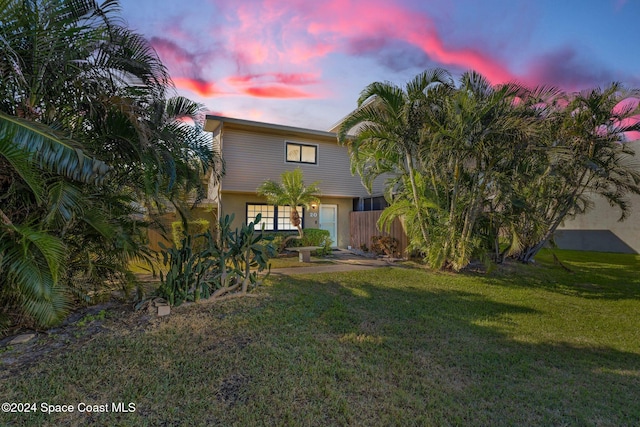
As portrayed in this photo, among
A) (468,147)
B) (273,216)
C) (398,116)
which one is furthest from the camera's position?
(273,216)

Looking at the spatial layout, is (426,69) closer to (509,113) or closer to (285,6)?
(509,113)

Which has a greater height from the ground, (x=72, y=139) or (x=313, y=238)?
(x=72, y=139)

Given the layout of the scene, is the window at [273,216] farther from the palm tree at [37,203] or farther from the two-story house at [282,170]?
the palm tree at [37,203]

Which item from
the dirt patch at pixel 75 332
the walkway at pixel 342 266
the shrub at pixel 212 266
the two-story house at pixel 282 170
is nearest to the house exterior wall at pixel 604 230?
the walkway at pixel 342 266

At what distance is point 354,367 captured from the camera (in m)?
3.40

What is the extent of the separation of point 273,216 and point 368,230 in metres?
4.60

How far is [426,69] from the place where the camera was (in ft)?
25.3

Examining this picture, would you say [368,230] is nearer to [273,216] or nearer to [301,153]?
[273,216]

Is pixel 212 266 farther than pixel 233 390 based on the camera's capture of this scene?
Yes

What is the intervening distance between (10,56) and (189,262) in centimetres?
360

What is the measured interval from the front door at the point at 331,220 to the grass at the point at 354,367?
9114 millimetres

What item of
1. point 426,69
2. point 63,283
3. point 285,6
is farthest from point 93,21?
point 426,69

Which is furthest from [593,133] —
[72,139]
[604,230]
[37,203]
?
[37,203]

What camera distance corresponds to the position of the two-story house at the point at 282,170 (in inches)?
497
